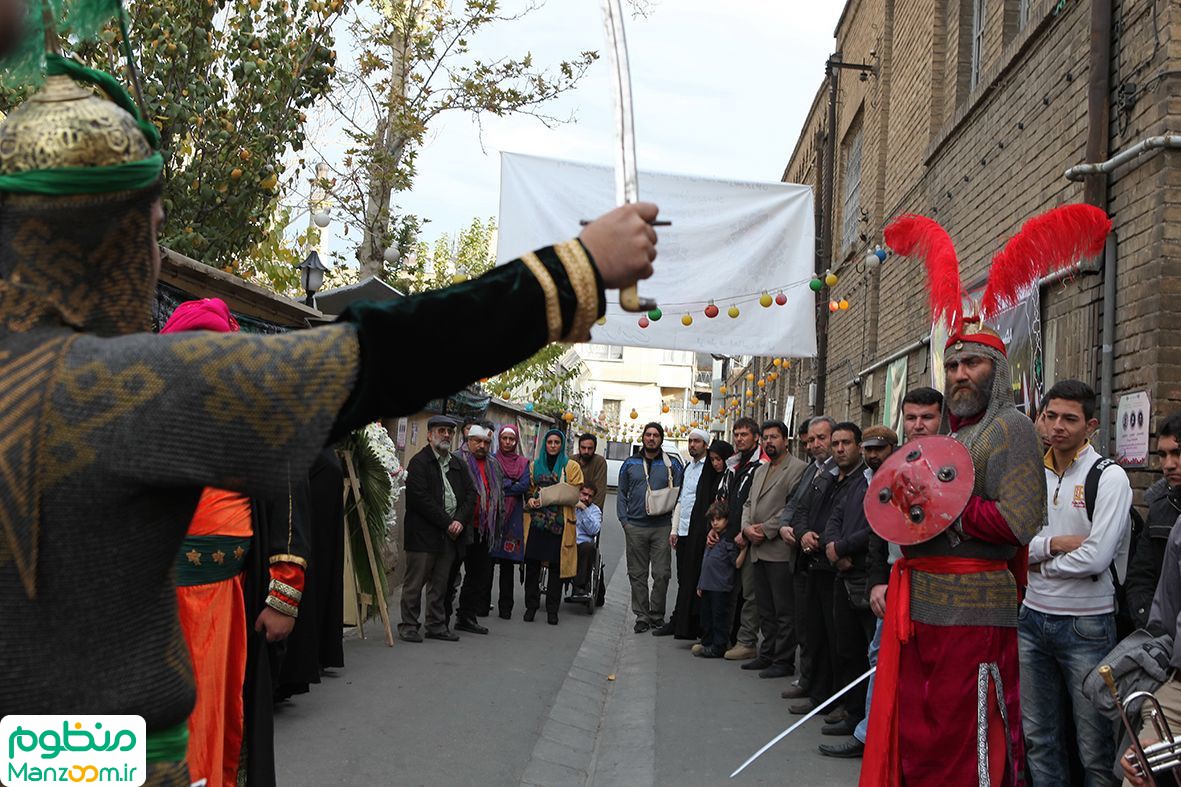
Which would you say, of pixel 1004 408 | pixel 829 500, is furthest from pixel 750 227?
pixel 1004 408

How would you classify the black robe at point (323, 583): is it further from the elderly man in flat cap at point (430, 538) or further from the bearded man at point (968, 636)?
the bearded man at point (968, 636)

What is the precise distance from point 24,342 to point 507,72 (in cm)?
1623

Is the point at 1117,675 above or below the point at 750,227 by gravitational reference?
below

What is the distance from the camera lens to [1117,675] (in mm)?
4414

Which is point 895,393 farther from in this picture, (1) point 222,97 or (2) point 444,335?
(2) point 444,335

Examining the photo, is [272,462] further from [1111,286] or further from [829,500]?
[829,500]

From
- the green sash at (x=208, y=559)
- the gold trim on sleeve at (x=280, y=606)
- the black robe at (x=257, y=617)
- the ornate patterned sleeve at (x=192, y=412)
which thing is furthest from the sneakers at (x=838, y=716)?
the ornate patterned sleeve at (x=192, y=412)

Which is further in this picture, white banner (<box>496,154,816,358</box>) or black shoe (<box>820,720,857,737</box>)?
white banner (<box>496,154,816,358</box>)

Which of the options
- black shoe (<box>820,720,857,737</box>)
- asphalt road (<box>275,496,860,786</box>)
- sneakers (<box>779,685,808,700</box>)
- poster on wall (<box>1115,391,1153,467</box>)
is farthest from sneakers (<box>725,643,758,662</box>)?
poster on wall (<box>1115,391,1153,467</box>)

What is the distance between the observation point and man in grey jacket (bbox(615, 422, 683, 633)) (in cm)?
1309

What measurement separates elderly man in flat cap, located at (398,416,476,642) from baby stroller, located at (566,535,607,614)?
2.91 metres

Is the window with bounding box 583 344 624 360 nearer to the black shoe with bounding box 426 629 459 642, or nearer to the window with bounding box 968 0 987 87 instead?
the window with bounding box 968 0 987 87

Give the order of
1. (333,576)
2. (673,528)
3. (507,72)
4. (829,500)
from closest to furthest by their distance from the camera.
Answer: (333,576)
(829,500)
(673,528)
(507,72)

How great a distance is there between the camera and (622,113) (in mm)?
2002
